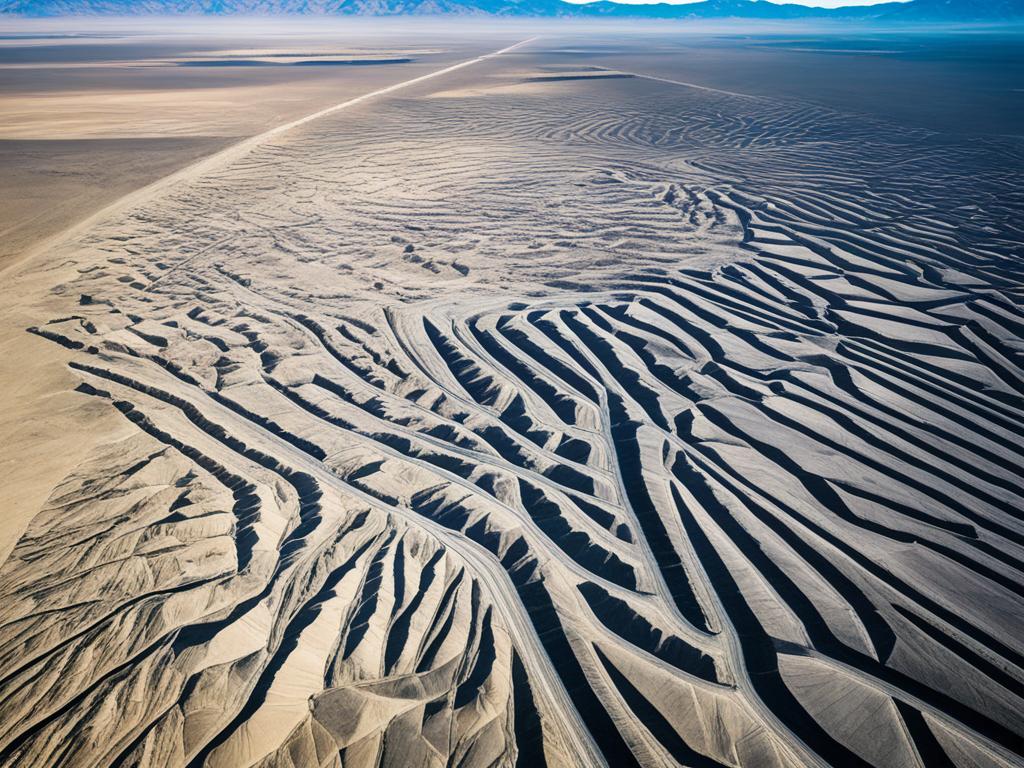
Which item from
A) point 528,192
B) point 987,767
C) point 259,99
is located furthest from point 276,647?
point 259,99

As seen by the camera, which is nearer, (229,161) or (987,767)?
(987,767)

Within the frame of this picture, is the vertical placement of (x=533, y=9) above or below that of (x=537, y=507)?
below

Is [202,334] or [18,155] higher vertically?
[202,334]

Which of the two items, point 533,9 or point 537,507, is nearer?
point 537,507

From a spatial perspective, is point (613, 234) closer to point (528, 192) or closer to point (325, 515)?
point (528, 192)
